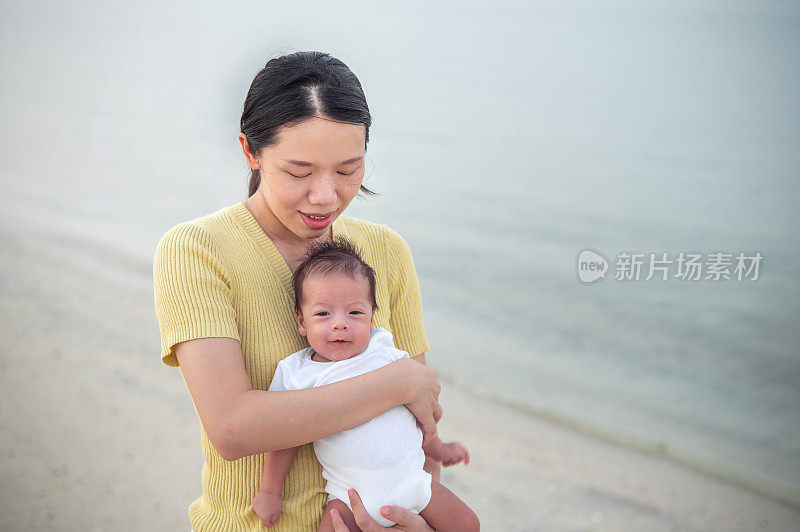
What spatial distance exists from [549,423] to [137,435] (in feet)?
7.99

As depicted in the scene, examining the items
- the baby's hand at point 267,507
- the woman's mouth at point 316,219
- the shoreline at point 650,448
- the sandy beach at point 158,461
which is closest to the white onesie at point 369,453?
the baby's hand at point 267,507

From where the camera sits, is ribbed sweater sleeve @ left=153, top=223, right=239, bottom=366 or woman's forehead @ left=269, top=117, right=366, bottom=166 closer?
ribbed sweater sleeve @ left=153, top=223, right=239, bottom=366

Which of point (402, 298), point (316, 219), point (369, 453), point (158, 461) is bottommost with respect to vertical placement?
point (158, 461)

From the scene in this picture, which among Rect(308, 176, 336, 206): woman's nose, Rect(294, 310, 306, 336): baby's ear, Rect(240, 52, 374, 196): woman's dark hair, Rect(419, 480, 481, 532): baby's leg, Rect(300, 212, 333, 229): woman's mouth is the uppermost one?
Rect(240, 52, 374, 196): woman's dark hair

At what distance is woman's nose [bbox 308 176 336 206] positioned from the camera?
1620 mm

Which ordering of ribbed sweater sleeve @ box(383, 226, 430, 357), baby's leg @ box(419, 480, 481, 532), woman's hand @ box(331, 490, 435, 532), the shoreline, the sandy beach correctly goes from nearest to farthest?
1. woman's hand @ box(331, 490, 435, 532)
2. baby's leg @ box(419, 480, 481, 532)
3. ribbed sweater sleeve @ box(383, 226, 430, 357)
4. the sandy beach
5. the shoreline

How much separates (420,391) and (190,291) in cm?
53

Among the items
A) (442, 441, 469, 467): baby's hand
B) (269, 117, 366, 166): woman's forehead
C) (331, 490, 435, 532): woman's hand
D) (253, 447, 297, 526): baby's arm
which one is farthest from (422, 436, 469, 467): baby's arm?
(269, 117, 366, 166): woman's forehead

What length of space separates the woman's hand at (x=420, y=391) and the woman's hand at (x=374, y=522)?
194mm

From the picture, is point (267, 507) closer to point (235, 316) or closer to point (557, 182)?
point (235, 316)

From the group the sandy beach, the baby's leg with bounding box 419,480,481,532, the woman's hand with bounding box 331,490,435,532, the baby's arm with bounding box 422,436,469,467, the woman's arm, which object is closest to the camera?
the woman's arm

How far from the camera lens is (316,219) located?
1.70 m

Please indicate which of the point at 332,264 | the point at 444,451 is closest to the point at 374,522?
the point at 444,451

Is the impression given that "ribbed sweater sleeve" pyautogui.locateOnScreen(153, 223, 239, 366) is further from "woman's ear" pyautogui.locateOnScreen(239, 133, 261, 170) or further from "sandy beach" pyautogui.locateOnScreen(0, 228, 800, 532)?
"sandy beach" pyautogui.locateOnScreen(0, 228, 800, 532)
